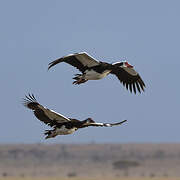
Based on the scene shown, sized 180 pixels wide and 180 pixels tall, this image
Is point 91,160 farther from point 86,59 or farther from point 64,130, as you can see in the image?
point 64,130

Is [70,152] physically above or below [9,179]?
above

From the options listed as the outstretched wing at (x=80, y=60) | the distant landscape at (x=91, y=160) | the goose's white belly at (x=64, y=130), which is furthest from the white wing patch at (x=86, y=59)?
the distant landscape at (x=91, y=160)

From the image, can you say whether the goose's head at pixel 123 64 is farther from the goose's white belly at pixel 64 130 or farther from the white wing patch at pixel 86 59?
the goose's white belly at pixel 64 130

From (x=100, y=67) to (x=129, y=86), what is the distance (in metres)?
4.44

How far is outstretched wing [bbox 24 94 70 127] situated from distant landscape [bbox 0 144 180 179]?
70402 millimetres

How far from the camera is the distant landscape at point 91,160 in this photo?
11294 cm

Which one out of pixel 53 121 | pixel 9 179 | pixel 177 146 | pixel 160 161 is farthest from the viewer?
pixel 177 146

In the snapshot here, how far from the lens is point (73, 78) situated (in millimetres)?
29438

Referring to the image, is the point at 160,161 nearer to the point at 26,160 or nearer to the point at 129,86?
the point at 26,160

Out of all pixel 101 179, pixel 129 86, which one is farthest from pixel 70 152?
pixel 129 86

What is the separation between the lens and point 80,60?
30031 millimetres

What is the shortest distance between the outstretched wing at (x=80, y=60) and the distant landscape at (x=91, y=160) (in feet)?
231

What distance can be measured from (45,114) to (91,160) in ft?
350

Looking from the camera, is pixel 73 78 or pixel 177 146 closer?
pixel 73 78
